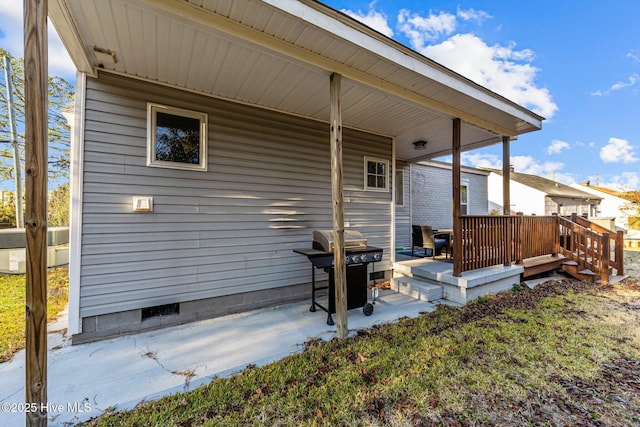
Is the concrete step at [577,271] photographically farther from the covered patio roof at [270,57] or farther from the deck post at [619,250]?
the covered patio roof at [270,57]

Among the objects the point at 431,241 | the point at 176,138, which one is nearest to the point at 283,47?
the point at 176,138

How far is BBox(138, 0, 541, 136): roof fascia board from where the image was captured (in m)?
2.21

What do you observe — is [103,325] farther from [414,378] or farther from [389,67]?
[389,67]

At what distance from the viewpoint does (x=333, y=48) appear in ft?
9.09

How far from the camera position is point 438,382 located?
2266 mm

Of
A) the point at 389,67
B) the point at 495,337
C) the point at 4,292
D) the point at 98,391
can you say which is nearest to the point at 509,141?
the point at 389,67

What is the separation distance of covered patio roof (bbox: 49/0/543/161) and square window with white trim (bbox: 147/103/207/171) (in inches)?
14.9

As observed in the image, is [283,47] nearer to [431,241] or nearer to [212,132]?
[212,132]

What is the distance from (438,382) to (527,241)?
4.92 m

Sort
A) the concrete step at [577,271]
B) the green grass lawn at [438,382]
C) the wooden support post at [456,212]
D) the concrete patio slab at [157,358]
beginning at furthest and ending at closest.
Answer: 1. the concrete step at [577,271]
2. the wooden support post at [456,212]
3. the concrete patio slab at [157,358]
4. the green grass lawn at [438,382]

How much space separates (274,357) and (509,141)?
5.95 metres

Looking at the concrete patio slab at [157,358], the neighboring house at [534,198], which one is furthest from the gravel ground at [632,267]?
the neighboring house at [534,198]

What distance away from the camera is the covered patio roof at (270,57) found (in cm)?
228

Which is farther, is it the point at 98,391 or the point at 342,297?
the point at 342,297
